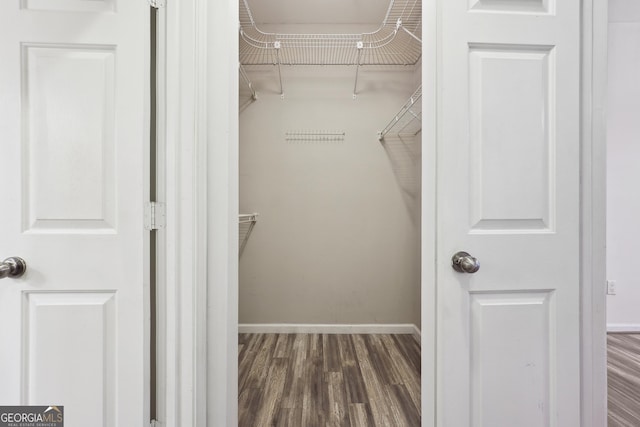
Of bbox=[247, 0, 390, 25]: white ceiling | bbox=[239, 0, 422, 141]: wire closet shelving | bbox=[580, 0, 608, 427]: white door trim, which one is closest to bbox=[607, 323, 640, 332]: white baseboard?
A: bbox=[580, 0, 608, 427]: white door trim

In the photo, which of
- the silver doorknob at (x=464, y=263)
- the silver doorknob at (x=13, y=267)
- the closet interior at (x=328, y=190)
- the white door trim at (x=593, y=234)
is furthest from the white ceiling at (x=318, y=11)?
the silver doorknob at (x=13, y=267)

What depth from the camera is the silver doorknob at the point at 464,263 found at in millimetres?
952

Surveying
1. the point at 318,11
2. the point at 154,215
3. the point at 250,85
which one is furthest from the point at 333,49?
the point at 154,215

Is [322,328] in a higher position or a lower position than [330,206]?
lower

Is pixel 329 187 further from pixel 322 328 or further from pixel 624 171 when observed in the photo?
pixel 624 171

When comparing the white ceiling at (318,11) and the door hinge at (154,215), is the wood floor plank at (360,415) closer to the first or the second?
the door hinge at (154,215)

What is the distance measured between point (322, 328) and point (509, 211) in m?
1.90

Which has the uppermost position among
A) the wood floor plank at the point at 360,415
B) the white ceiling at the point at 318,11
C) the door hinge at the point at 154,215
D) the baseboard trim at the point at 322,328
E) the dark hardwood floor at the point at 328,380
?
the white ceiling at the point at 318,11

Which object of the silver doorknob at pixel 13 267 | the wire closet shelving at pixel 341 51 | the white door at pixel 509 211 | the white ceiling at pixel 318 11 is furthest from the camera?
the wire closet shelving at pixel 341 51

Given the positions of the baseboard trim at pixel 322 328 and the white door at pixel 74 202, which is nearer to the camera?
the white door at pixel 74 202

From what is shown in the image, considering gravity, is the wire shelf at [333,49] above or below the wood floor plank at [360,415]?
above

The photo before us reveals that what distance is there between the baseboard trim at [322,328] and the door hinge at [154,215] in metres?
1.77

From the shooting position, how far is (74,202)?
3.10ft

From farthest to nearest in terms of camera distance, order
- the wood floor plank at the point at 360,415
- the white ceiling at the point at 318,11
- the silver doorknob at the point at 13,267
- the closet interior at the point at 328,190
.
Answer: the closet interior at the point at 328,190
the white ceiling at the point at 318,11
the wood floor plank at the point at 360,415
the silver doorknob at the point at 13,267
